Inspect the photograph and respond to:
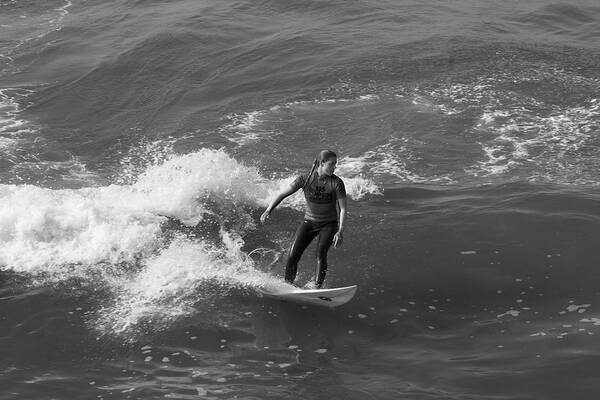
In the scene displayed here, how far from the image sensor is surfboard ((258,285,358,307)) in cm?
1095

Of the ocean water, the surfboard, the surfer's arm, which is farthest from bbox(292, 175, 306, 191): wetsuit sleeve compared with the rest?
the ocean water

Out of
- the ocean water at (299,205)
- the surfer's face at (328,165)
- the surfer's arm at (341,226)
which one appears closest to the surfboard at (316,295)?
the ocean water at (299,205)

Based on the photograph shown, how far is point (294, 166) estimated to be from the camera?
57.1 ft

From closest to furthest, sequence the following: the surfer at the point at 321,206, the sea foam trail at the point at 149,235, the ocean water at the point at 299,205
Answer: the ocean water at the point at 299,205
the surfer at the point at 321,206
the sea foam trail at the point at 149,235

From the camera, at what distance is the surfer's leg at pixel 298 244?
11.2m

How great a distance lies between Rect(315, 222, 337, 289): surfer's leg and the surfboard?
26 cm

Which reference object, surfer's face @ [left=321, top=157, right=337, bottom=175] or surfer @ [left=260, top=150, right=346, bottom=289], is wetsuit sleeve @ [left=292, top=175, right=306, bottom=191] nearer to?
surfer @ [left=260, top=150, right=346, bottom=289]

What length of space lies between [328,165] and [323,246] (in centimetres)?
121

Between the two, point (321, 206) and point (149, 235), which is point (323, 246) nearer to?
point (321, 206)

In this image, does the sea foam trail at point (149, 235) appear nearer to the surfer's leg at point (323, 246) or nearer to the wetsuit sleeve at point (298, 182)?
the surfer's leg at point (323, 246)

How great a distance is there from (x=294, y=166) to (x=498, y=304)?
7197 millimetres

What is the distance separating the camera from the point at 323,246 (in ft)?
36.5

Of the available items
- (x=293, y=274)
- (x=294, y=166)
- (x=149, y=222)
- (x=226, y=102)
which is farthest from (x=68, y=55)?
(x=293, y=274)

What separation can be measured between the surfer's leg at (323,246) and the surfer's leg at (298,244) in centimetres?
16
